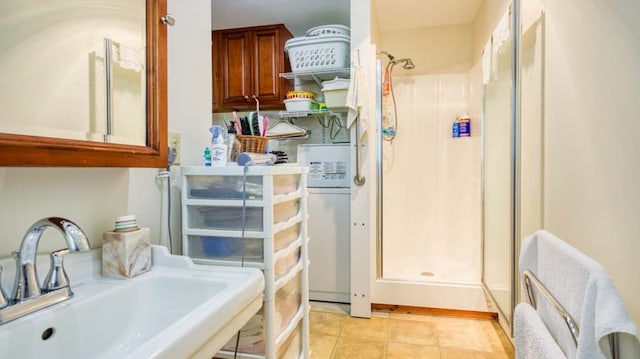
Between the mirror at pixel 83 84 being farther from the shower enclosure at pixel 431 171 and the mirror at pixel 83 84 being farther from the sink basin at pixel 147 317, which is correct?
the shower enclosure at pixel 431 171

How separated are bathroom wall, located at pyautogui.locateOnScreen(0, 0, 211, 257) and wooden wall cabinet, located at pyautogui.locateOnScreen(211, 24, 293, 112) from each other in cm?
132

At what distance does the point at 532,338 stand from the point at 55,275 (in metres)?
1.22

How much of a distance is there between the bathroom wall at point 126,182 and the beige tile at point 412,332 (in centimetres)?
153

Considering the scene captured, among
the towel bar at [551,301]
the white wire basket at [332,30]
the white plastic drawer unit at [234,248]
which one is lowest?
the towel bar at [551,301]

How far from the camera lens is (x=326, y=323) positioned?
7.46 feet

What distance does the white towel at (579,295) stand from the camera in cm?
57

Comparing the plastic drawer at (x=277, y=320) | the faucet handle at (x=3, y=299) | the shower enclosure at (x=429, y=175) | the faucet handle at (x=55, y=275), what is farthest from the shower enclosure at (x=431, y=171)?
the faucet handle at (x=3, y=299)

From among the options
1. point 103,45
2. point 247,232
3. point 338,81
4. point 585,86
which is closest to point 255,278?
point 247,232

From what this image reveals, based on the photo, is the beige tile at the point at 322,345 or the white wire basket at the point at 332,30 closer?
the beige tile at the point at 322,345

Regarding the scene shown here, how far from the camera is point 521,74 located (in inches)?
62.7

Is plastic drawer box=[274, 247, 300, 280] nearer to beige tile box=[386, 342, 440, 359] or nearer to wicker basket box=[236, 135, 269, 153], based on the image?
wicker basket box=[236, 135, 269, 153]

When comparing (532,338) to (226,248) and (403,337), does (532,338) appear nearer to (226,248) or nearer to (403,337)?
(226,248)

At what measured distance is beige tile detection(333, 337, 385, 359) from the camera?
1872mm

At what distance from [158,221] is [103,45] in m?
0.62
